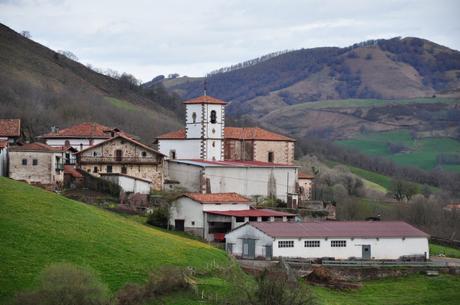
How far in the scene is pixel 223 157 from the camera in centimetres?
8219

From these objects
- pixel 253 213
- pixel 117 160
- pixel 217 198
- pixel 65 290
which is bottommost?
pixel 65 290

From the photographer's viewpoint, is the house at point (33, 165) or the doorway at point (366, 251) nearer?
the doorway at point (366, 251)

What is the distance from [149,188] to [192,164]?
5124 millimetres

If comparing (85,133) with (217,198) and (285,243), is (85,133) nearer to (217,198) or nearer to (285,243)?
(217,198)

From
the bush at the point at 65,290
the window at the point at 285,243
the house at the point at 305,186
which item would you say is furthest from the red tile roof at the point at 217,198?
the bush at the point at 65,290

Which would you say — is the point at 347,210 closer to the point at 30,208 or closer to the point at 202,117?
the point at 202,117

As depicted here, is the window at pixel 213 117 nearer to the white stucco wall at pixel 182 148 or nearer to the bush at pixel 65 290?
the white stucco wall at pixel 182 148

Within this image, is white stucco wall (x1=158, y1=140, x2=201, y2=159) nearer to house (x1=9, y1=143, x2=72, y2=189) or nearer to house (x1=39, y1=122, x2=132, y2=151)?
house (x1=39, y1=122, x2=132, y2=151)

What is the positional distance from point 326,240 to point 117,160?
20.1 m

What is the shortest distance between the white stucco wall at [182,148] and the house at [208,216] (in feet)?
48.1

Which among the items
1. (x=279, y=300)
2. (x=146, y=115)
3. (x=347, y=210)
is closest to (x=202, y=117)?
(x=347, y=210)

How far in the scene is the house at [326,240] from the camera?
2387 inches

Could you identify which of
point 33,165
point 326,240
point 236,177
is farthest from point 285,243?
point 33,165

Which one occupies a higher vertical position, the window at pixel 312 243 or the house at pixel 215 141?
the house at pixel 215 141
